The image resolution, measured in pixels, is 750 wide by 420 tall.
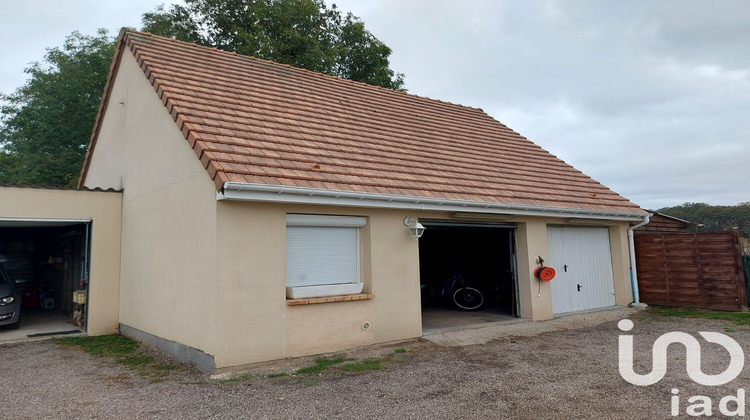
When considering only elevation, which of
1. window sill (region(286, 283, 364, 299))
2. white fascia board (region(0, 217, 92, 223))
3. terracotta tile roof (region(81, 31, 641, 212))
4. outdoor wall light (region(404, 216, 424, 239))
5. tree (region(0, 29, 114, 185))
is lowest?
window sill (region(286, 283, 364, 299))

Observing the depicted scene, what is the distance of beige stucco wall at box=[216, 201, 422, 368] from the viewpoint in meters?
5.70

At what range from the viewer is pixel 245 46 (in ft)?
63.3

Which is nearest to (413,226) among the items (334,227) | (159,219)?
(334,227)

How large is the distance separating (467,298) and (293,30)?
1418 cm

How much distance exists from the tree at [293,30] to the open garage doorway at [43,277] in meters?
11.3

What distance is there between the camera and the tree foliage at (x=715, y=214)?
42.8m

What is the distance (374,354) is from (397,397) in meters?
1.91

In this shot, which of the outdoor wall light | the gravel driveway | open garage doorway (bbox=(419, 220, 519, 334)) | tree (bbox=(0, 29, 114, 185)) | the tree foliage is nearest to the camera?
the gravel driveway

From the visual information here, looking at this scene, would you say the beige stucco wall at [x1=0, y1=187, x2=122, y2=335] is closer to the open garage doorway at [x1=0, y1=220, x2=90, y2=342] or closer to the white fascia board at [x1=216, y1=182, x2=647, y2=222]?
the open garage doorway at [x1=0, y1=220, x2=90, y2=342]

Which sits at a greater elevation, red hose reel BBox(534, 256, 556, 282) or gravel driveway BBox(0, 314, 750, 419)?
red hose reel BBox(534, 256, 556, 282)

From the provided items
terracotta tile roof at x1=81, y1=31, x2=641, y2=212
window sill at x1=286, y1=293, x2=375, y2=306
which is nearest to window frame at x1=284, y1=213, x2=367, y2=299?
window sill at x1=286, y1=293, x2=375, y2=306

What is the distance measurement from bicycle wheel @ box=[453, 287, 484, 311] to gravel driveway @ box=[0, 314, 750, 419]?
4258mm

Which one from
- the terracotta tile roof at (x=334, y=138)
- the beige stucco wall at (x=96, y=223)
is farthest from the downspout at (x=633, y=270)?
the beige stucco wall at (x=96, y=223)

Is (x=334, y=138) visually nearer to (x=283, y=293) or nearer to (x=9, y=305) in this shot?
(x=283, y=293)
